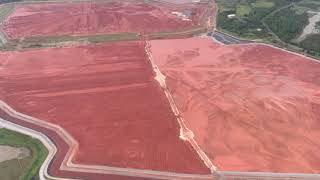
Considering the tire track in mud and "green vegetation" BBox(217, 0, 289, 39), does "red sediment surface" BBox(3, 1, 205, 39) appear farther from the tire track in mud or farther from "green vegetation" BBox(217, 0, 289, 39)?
the tire track in mud

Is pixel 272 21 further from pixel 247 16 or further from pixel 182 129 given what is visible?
pixel 182 129

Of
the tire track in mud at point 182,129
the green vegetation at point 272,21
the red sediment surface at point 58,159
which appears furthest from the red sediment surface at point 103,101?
the green vegetation at point 272,21

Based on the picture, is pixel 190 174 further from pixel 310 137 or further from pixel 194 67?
pixel 194 67

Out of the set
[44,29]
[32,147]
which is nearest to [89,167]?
[32,147]

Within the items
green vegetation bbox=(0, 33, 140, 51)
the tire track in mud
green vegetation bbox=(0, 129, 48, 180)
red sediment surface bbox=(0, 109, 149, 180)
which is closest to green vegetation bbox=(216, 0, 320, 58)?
green vegetation bbox=(0, 33, 140, 51)

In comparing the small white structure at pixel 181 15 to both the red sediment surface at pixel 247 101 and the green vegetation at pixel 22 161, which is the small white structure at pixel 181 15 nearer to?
the red sediment surface at pixel 247 101

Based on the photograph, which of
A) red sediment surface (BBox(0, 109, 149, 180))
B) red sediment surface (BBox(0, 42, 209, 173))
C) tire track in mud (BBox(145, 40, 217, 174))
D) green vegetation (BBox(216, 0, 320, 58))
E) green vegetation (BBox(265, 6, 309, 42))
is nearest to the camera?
red sediment surface (BBox(0, 109, 149, 180))
